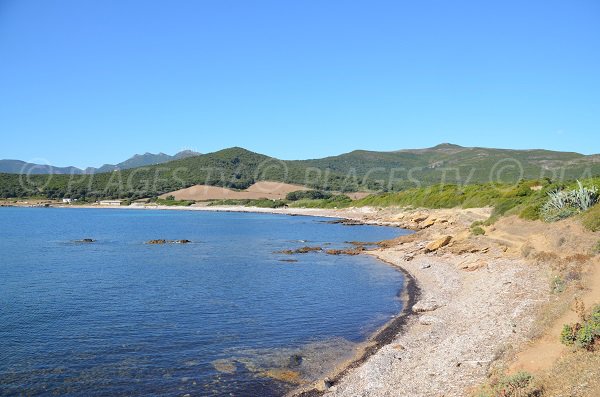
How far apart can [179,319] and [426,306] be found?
11908mm

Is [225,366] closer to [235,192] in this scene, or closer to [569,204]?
[569,204]

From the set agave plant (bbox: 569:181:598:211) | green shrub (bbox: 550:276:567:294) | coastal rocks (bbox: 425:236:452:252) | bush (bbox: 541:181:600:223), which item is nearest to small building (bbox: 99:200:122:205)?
coastal rocks (bbox: 425:236:452:252)

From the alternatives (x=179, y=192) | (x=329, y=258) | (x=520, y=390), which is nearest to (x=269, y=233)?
(x=329, y=258)

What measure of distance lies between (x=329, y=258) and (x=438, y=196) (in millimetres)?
47223

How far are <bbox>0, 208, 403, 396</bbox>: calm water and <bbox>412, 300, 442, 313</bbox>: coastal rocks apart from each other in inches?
45.6

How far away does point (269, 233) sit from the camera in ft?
236

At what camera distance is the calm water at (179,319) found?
15.4m

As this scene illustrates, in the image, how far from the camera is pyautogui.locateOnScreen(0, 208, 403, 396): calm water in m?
15.4

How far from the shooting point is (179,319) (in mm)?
22188

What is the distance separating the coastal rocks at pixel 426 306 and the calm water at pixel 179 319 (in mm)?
1159

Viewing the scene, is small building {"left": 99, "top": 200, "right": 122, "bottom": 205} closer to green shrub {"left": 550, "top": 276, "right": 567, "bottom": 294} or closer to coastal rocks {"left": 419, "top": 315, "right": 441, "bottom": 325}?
coastal rocks {"left": 419, "top": 315, "right": 441, "bottom": 325}

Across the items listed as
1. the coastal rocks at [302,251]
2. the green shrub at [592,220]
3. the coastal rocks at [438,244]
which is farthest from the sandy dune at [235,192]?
the green shrub at [592,220]

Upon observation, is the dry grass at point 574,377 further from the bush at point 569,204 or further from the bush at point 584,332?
the bush at point 569,204

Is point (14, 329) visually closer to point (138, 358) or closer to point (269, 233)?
point (138, 358)
